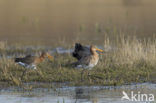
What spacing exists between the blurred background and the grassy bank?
18.2ft

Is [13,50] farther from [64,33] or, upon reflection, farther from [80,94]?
[80,94]

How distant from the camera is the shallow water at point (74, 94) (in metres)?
10.3

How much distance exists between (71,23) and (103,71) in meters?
16.1

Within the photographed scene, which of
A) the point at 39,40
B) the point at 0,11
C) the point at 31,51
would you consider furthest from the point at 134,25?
the point at 0,11

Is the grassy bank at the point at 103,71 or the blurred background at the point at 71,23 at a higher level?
the blurred background at the point at 71,23

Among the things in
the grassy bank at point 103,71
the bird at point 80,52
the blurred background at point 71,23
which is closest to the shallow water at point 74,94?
the grassy bank at point 103,71

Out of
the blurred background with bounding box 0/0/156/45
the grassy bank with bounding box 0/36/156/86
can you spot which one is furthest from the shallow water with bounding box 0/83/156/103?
the blurred background with bounding box 0/0/156/45

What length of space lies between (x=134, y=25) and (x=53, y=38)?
20.8ft

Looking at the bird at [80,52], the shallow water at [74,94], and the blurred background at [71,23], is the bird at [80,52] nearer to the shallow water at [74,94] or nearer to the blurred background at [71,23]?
the shallow water at [74,94]

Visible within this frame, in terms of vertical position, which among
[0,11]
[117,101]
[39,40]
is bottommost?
[117,101]

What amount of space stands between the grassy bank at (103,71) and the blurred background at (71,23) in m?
5.55

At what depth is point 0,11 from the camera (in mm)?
37438

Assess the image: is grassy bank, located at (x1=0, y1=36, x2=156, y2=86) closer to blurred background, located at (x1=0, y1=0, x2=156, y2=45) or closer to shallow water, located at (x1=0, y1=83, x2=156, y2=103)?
shallow water, located at (x1=0, y1=83, x2=156, y2=103)

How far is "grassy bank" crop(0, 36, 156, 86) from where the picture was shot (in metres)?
12.6
